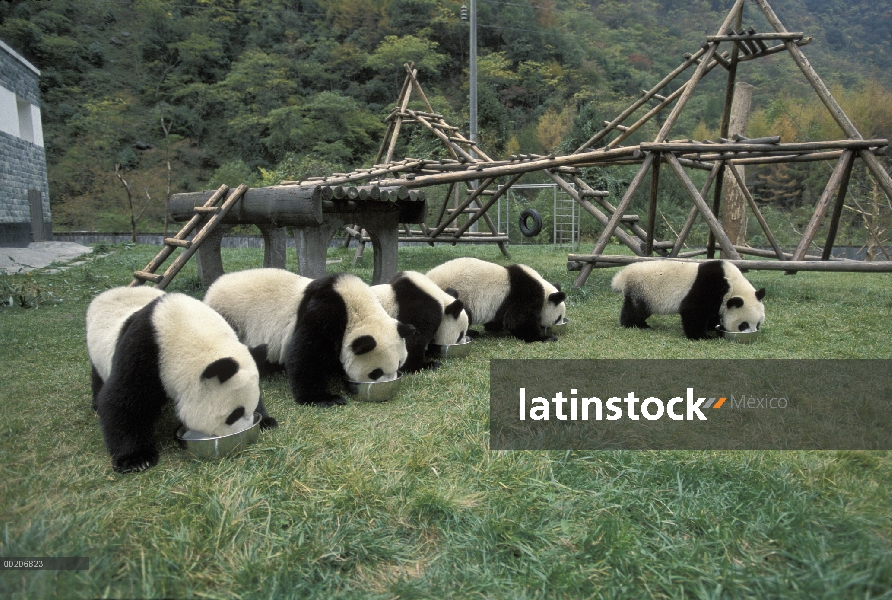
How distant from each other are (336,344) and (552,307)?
2.47 meters

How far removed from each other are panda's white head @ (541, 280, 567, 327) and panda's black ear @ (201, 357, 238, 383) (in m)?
3.35

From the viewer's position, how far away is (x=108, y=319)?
3.29 m

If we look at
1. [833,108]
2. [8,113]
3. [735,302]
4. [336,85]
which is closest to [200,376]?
[735,302]

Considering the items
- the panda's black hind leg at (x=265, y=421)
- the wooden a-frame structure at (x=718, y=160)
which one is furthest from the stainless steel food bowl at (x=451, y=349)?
the wooden a-frame structure at (x=718, y=160)

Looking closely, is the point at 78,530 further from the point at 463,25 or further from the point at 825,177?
the point at 463,25

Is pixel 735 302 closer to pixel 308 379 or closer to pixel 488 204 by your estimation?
pixel 308 379

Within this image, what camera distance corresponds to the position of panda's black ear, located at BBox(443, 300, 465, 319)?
447 centimetres

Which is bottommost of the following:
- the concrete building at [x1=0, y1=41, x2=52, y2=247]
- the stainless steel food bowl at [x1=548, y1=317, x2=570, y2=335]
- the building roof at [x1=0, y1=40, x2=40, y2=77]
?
the stainless steel food bowl at [x1=548, y1=317, x2=570, y2=335]

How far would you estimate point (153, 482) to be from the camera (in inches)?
97.7

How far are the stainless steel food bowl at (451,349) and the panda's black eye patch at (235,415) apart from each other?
7.03 feet

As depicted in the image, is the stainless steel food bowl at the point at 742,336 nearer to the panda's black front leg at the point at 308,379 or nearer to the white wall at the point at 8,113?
the panda's black front leg at the point at 308,379

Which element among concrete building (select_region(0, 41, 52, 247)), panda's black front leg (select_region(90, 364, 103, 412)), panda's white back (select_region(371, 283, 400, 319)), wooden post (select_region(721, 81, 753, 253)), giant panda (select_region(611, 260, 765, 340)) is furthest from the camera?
wooden post (select_region(721, 81, 753, 253))

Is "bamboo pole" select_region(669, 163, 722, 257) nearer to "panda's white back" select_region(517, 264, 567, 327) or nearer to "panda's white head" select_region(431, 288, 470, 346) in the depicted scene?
"panda's white back" select_region(517, 264, 567, 327)

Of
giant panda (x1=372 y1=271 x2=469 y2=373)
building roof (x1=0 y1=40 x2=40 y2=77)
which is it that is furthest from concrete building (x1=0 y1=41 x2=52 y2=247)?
giant panda (x1=372 y1=271 x2=469 y2=373)
